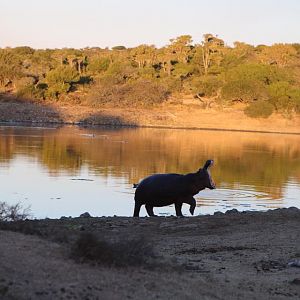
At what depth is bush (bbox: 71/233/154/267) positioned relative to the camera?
695cm

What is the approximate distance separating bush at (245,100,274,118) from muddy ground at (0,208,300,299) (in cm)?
5909

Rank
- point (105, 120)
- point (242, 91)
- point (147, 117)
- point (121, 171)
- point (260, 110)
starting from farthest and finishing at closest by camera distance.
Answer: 1. point (242, 91)
2. point (147, 117)
3. point (260, 110)
4. point (105, 120)
5. point (121, 171)

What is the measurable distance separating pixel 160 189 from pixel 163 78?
6636 centimetres

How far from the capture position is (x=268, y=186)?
2456 centimetres

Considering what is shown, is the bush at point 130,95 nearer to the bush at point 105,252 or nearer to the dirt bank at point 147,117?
the dirt bank at point 147,117

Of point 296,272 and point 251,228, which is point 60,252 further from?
point 251,228

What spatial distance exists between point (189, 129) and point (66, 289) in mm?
61949

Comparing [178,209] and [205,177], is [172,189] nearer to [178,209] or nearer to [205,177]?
[178,209]

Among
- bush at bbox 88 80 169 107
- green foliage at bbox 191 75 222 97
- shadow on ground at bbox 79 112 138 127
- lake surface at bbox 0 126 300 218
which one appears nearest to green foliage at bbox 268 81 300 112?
green foliage at bbox 191 75 222 97

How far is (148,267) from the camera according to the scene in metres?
7.28

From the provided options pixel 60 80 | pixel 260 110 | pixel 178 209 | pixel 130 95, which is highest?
pixel 60 80

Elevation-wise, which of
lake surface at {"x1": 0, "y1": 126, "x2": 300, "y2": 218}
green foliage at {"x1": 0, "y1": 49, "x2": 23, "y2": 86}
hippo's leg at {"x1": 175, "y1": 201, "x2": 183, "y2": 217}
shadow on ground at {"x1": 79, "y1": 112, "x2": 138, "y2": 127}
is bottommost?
shadow on ground at {"x1": 79, "y1": 112, "x2": 138, "y2": 127}

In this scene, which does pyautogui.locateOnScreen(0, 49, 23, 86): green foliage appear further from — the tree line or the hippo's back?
the hippo's back

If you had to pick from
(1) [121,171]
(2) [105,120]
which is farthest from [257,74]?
(1) [121,171]
